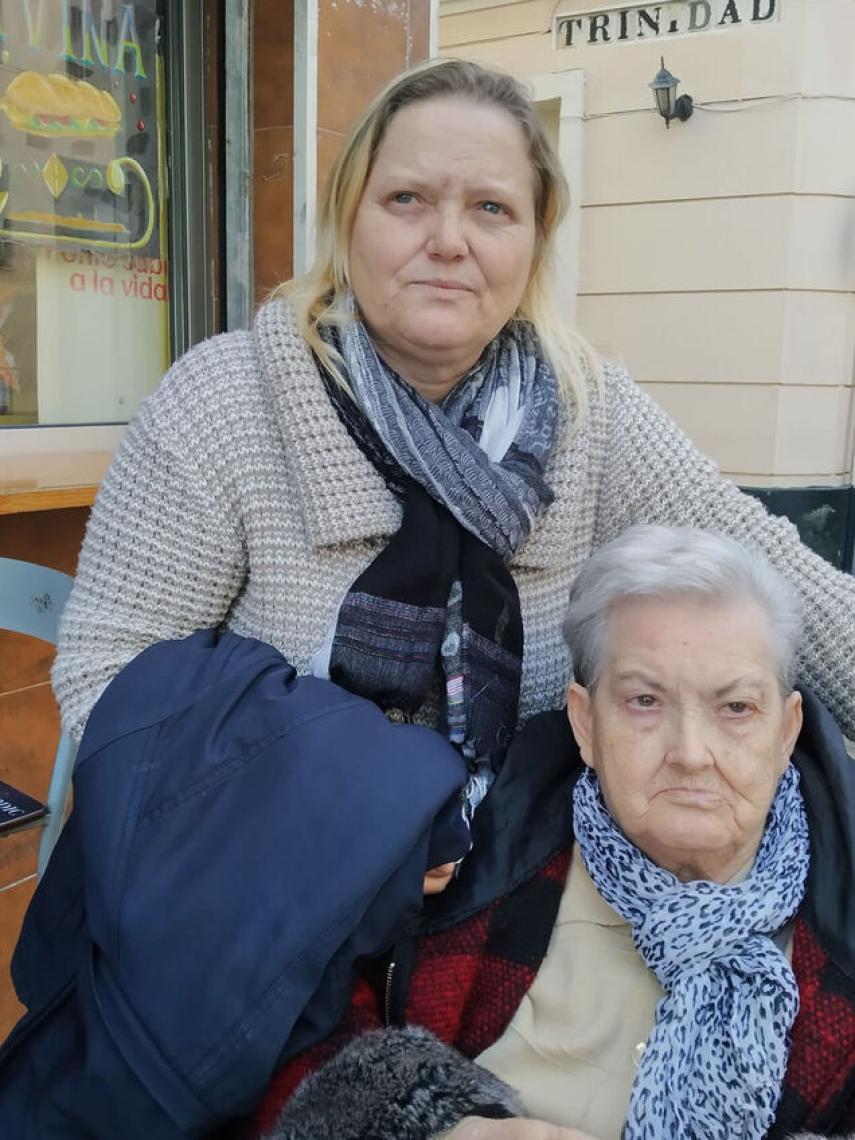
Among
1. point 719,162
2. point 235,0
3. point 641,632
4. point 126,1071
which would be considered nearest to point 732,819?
point 641,632

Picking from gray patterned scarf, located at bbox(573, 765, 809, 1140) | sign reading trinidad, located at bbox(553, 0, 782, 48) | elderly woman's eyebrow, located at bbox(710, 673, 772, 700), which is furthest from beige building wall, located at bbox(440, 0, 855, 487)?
gray patterned scarf, located at bbox(573, 765, 809, 1140)

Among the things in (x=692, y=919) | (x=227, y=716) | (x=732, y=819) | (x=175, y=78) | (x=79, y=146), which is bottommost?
(x=692, y=919)

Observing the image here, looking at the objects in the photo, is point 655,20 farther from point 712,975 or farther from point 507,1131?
point 507,1131

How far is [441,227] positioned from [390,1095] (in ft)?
4.02

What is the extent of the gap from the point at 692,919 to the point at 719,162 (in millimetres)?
5261

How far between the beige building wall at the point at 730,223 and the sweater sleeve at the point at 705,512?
3732 mm

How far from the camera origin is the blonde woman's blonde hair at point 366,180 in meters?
1.63

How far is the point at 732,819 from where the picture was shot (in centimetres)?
143

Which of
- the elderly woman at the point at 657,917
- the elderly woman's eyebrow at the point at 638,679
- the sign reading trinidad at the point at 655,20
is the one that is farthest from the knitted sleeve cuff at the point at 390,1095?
the sign reading trinidad at the point at 655,20

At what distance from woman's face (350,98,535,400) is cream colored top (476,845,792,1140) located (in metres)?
0.93

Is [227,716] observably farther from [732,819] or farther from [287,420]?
[732,819]

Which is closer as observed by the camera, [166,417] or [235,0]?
[166,417]

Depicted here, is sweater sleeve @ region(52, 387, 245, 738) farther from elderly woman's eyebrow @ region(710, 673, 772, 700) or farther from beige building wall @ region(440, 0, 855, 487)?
beige building wall @ region(440, 0, 855, 487)

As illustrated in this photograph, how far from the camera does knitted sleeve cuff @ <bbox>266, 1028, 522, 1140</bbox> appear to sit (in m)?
1.21
